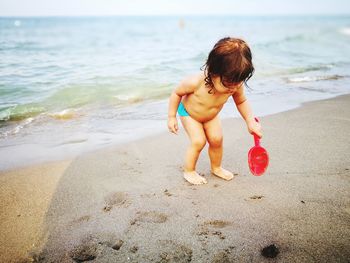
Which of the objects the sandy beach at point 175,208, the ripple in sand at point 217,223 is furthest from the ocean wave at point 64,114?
the ripple in sand at point 217,223

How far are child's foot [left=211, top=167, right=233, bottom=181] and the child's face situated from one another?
2.42ft

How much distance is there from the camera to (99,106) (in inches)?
206

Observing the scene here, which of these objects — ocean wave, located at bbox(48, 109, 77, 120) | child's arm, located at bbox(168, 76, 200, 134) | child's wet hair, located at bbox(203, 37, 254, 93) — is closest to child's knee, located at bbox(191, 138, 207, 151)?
child's arm, located at bbox(168, 76, 200, 134)

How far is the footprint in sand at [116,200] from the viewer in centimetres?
216

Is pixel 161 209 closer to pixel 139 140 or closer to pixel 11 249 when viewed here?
pixel 11 249

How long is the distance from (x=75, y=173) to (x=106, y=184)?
40cm

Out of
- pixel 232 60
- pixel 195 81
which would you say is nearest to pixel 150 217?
pixel 195 81

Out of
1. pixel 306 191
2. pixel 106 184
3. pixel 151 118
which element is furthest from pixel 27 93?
pixel 306 191

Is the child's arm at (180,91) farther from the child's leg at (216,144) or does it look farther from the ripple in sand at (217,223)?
the ripple in sand at (217,223)

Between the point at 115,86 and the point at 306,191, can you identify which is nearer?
the point at 306,191

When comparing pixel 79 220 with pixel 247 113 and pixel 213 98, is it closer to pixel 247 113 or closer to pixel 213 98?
pixel 213 98

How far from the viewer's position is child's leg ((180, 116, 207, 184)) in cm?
246

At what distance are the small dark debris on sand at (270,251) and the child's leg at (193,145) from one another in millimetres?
897

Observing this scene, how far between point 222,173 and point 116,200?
3.09 feet
